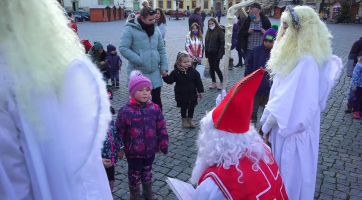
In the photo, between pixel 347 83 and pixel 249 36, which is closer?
pixel 249 36

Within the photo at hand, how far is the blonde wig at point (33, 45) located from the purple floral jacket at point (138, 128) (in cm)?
182

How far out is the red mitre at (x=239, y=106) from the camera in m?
1.57

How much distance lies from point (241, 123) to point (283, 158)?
1040mm

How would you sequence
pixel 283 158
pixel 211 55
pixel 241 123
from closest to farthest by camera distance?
pixel 241 123 → pixel 283 158 → pixel 211 55

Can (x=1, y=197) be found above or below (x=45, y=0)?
below

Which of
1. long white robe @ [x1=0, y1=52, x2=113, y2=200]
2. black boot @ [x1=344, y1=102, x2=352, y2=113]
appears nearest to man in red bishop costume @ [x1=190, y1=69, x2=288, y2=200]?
long white robe @ [x1=0, y1=52, x2=113, y2=200]

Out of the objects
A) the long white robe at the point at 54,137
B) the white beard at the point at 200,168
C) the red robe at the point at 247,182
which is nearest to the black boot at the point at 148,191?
the white beard at the point at 200,168

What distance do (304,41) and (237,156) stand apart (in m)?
1.32

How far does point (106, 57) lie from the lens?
22.3 ft

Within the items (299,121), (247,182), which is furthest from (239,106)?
(299,121)

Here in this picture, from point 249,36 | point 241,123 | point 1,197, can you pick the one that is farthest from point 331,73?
point 249,36

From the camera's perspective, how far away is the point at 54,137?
0.92 meters

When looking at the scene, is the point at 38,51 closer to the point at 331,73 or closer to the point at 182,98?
the point at 331,73

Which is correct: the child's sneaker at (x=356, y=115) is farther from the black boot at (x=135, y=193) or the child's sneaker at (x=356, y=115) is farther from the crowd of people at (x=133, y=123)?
the black boot at (x=135, y=193)
